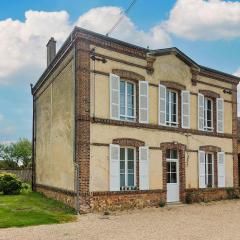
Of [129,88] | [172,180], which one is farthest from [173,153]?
[129,88]

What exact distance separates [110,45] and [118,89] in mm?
1780

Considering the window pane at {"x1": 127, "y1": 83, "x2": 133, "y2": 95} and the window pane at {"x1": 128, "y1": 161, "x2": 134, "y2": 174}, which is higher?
the window pane at {"x1": 127, "y1": 83, "x2": 133, "y2": 95}

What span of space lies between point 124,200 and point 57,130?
4.51 m

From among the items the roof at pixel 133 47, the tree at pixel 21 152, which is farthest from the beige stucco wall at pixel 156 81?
the tree at pixel 21 152

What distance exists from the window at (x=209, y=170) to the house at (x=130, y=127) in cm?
5

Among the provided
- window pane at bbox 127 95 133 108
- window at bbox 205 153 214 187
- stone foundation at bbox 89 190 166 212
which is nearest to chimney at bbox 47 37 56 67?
window pane at bbox 127 95 133 108

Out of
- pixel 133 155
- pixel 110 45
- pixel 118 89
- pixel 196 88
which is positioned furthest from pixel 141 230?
pixel 196 88

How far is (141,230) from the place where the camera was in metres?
10.3

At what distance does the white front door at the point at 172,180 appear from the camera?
16714 millimetres

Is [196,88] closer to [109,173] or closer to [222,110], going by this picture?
[222,110]

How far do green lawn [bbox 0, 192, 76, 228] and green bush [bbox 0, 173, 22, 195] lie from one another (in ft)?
14.2

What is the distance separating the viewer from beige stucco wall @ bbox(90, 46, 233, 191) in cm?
1427

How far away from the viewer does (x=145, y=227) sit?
35.3 ft

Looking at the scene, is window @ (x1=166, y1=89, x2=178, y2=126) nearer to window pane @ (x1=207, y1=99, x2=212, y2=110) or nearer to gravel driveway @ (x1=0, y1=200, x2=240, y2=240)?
window pane @ (x1=207, y1=99, x2=212, y2=110)
